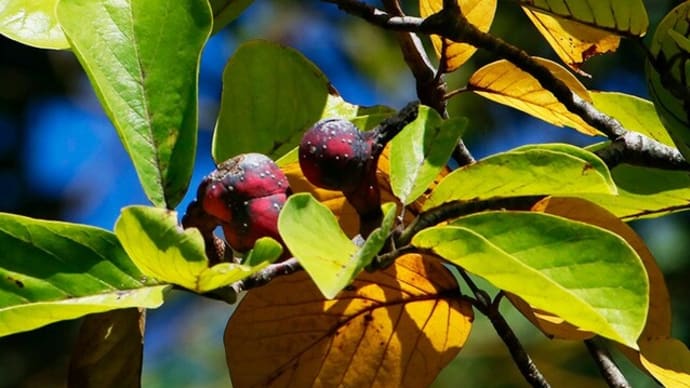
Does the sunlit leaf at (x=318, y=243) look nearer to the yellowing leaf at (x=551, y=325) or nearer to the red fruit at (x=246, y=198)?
the red fruit at (x=246, y=198)

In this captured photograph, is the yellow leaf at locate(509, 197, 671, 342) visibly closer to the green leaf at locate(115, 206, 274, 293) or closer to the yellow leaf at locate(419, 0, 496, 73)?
the yellow leaf at locate(419, 0, 496, 73)

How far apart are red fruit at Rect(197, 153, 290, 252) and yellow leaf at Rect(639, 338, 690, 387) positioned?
1.11ft

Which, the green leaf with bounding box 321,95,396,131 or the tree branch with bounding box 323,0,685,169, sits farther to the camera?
the green leaf with bounding box 321,95,396,131

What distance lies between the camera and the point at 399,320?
40.8 inches

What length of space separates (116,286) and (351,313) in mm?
311

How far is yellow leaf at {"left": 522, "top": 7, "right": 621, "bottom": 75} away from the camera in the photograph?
3.53 ft

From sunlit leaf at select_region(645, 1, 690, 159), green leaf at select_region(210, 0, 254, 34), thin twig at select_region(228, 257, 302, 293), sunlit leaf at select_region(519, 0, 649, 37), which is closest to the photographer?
thin twig at select_region(228, 257, 302, 293)

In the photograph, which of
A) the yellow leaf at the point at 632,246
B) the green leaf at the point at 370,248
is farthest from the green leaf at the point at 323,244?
the yellow leaf at the point at 632,246

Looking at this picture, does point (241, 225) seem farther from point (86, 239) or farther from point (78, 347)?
point (78, 347)

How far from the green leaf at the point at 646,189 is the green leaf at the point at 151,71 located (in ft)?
1.22

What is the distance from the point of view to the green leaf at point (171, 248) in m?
0.69

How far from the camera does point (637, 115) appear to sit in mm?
1055

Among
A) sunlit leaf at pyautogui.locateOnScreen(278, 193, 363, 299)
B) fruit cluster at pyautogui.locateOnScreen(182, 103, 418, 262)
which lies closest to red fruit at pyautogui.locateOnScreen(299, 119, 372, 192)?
fruit cluster at pyautogui.locateOnScreen(182, 103, 418, 262)

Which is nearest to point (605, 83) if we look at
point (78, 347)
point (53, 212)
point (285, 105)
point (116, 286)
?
point (53, 212)
